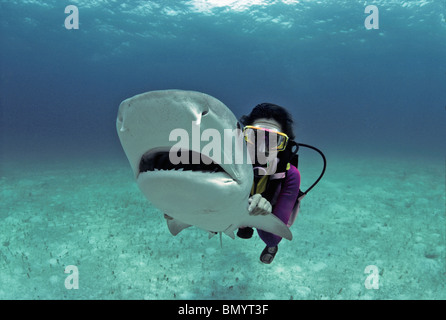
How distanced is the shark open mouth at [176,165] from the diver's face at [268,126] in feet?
3.58

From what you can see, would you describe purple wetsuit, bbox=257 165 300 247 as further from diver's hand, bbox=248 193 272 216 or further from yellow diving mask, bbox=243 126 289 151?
diver's hand, bbox=248 193 272 216

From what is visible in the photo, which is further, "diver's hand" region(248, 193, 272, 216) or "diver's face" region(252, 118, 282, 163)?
"diver's face" region(252, 118, 282, 163)

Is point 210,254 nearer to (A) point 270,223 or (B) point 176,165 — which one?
(A) point 270,223

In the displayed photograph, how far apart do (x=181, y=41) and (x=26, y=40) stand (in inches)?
1138

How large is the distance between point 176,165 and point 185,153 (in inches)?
6.2

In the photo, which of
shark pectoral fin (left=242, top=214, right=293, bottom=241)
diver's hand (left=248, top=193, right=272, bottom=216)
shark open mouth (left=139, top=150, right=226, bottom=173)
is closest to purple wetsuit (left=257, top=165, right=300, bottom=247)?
shark pectoral fin (left=242, top=214, right=293, bottom=241)

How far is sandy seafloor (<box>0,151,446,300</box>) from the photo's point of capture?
487 centimetres

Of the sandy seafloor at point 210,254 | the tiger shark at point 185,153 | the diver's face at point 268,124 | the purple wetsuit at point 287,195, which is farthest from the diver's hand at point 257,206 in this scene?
the sandy seafloor at point 210,254

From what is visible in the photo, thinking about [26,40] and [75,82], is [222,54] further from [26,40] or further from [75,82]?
[75,82]

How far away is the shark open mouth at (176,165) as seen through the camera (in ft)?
5.88

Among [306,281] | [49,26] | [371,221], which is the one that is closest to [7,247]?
[306,281]

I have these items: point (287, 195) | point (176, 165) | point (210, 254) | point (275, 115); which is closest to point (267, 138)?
point (275, 115)

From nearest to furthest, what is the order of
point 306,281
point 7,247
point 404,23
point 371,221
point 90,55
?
point 306,281
point 7,247
point 371,221
point 404,23
point 90,55
